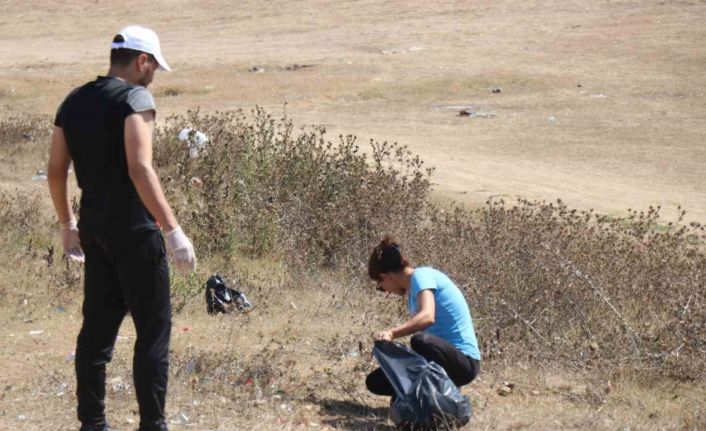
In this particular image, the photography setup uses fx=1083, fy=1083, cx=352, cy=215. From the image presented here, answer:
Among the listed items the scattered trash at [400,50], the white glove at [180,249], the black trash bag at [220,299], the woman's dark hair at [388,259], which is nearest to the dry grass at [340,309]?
the black trash bag at [220,299]

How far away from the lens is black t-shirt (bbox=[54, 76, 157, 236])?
12.8ft

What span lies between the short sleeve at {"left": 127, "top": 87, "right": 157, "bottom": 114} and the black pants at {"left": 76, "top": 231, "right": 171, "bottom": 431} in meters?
0.46

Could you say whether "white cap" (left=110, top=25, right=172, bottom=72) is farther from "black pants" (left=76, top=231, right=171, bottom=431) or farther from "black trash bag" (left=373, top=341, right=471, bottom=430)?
"black trash bag" (left=373, top=341, right=471, bottom=430)

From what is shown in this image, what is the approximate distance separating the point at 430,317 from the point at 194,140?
5954mm

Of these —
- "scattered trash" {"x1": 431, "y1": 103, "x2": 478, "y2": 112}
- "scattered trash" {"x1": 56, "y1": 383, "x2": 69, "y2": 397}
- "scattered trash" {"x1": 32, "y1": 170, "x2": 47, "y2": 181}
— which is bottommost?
"scattered trash" {"x1": 431, "y1": 103, "x2": 478, "y2": 112}

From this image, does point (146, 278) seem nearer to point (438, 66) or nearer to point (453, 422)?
point (453, 422)

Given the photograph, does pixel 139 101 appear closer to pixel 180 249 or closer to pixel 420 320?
pixel 180 249

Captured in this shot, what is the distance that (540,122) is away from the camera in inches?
819

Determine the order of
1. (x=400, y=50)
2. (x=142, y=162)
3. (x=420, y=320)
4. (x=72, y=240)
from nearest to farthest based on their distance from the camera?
(x=142, y=162), (x=72, y=240), (x=420, y=320), (x=400, y=50)

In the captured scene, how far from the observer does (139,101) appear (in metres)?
3.87

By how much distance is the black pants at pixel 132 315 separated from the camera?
3.97 m

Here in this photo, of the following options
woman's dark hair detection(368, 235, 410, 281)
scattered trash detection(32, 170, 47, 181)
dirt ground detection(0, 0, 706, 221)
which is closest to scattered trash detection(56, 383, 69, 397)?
woman's dark hair detection(368, 235, 410, 281)

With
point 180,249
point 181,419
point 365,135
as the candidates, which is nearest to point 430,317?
point 181,419

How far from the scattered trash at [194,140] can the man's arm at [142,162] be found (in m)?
5.83
